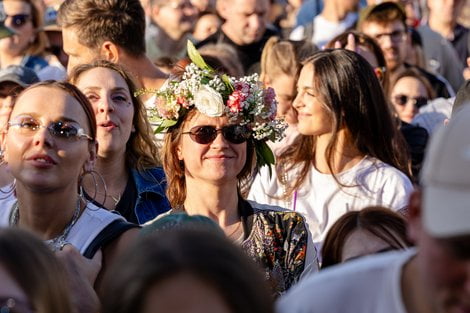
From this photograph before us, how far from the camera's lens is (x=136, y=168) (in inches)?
273

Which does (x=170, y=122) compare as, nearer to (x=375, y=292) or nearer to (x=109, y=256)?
(x=109, y=256)

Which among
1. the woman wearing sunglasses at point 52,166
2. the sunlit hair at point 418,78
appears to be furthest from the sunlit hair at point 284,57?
the woman wearing sunglasses at point 52,166

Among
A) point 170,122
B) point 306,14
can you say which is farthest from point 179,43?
point 170,122

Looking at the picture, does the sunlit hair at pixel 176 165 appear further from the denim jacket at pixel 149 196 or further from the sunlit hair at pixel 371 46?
the sunlit hair at pixel 371 46

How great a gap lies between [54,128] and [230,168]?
108 cm

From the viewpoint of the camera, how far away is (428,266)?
270 cm

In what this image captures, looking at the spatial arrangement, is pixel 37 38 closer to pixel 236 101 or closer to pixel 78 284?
pixel 236 101

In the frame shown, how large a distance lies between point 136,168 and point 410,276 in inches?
164

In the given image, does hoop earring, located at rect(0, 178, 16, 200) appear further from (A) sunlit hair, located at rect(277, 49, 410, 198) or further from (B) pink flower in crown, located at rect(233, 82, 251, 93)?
(A) sunlit hair, located at rect(277, 49, 410, 198)

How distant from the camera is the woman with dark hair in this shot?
697 centimetres

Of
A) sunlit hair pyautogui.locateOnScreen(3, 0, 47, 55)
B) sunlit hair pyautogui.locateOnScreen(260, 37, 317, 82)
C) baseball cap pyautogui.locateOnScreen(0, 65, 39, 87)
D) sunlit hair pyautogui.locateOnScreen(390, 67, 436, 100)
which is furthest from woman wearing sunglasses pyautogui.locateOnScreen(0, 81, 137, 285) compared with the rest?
sunlit hair pyautogui.locateOnScreen(3, 0, 47, 55)

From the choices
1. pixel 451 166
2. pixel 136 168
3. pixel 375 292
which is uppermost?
pixel 451 166

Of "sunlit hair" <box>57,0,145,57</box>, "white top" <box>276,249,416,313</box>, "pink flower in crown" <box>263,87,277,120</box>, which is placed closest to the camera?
"white top" <box>276,249,416,313</box>

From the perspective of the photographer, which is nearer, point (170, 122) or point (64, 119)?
point (64, 119)
